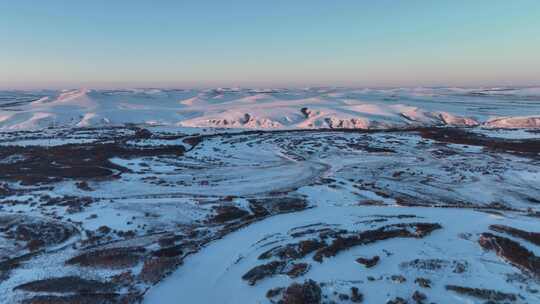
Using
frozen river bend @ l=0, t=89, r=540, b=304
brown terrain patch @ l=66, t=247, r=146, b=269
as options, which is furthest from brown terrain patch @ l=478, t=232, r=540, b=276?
brown terrain patch @ l=66, t=247, r=146, b=269

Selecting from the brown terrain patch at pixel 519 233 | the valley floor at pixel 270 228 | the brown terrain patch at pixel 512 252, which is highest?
the brown terrain patch at pixel 519 233

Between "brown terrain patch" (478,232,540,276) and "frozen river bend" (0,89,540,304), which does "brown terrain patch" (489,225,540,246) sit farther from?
"brown terrain patch" (478,232,540,276)

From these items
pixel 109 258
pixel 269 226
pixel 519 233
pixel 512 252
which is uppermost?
pixel 519 233

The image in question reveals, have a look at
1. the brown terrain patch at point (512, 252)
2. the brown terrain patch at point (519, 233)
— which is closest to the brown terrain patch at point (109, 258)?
the brown terrain patch at point (512, 252)

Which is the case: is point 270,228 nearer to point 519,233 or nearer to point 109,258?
point 109,258

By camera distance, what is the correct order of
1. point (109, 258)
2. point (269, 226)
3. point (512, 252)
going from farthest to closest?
point (269, 226) → point (109, 258) → point (512, 252)

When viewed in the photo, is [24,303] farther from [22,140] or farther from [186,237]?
[22,140]

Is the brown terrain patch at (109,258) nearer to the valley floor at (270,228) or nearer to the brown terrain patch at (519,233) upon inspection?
the valley floor at (270,228)

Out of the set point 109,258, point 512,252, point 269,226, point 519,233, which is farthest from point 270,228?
point 519,233

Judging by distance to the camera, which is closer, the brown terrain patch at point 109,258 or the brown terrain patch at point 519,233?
the brown terrain patch at point 109,258
